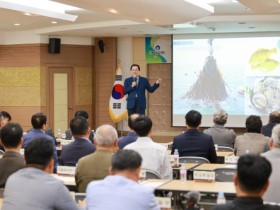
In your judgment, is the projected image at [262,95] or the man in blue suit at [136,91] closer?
the man in blue suit at [136,91]

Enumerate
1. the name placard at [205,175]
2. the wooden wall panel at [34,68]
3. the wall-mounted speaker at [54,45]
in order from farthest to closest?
the wooden wall panel at [34,68] → the wall-mounted speaker at [54,45] → the name placard at [205,175]

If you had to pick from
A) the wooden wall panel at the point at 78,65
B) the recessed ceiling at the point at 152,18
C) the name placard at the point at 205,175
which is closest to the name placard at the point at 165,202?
the name placard at the point at 205,175

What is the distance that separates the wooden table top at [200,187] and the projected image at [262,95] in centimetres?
905

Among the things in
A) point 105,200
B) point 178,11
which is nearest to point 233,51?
point 178,11

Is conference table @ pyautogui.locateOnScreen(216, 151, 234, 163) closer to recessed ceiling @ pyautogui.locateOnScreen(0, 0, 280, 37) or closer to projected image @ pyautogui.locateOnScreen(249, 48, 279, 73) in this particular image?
recessed ceiling @ pyautogui.locateOnScreen(0, 0, 280, 37)

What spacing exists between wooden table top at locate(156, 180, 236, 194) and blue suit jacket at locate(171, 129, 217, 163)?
1.50 metres

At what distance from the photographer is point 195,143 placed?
673 centimetres

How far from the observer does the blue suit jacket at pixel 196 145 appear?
668cm

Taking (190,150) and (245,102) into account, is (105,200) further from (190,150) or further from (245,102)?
(245,102)

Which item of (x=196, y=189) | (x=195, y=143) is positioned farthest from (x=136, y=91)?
(x=196, y=189)

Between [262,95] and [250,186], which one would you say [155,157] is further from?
[262,95]

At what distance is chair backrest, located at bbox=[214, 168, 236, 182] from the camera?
217 inches

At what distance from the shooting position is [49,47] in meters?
14.8

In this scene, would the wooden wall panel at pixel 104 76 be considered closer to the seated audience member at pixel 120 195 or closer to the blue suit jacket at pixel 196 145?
the blue suit jacket at pixel 196 145
